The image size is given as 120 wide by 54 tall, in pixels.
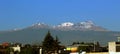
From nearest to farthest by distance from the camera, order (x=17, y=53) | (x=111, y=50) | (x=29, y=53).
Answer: (x=111, y=50)
(x=29, y=53)
(x=17, y=53)

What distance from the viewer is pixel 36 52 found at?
12088 cm

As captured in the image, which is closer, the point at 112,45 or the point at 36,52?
the point at 112,45

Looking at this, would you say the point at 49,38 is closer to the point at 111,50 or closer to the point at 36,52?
the point at 36,52

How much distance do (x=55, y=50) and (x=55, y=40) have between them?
26.6 ft

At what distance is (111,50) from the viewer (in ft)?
267

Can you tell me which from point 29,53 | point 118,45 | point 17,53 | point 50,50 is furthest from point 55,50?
point 118,45

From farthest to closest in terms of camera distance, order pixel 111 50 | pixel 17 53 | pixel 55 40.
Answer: pixel 55 40 → pixel 17 53 → pixel 111 50

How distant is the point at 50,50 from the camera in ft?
447

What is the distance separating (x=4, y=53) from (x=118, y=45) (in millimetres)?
63682

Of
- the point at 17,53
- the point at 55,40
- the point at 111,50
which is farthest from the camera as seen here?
the point at 55,40

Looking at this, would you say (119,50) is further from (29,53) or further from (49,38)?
(49,38)

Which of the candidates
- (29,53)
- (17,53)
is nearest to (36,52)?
(29,53)

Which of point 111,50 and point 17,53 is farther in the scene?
point 17,53

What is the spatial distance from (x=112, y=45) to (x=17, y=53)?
56431 millimetres
